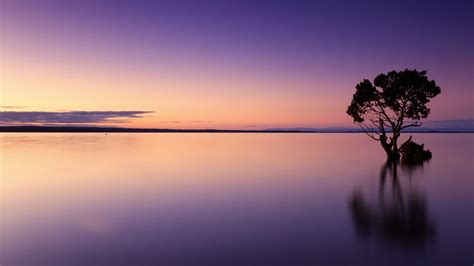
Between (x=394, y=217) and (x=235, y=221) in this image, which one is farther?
(x=394, y=217)

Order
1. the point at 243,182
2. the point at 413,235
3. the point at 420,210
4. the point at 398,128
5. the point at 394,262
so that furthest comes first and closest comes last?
the point at 398,128, the point at 243,182, the point at 420,210, the point at 413,235, the point at 394,262

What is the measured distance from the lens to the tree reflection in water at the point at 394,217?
11414 millimetres

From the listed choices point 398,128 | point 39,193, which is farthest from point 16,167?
point 398,128

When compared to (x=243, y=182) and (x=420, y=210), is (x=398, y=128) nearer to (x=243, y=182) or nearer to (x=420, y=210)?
(x=243, y=182)

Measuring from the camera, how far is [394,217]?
1408cm

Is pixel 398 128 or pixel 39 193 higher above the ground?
pixel 398 128

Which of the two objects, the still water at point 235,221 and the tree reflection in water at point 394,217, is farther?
the tree reflection in water at point 394,217

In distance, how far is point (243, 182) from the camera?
25062 millimetres

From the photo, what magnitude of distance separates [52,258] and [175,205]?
24.3ft

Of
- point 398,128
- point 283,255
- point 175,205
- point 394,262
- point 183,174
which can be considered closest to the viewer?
point 394,262

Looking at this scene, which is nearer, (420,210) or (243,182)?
(420,210)

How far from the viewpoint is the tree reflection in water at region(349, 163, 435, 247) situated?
1141cm

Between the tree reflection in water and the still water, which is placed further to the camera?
the tree reflection in water

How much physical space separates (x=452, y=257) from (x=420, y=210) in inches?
252
